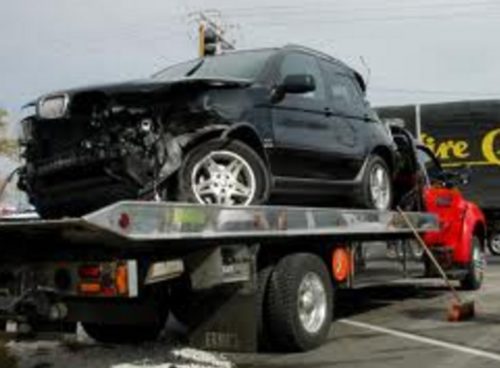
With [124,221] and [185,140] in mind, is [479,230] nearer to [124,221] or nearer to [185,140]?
[185,140]

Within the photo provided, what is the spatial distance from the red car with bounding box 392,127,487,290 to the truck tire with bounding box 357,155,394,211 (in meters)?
0.99

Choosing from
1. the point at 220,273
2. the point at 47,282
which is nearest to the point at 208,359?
the point at 220,273

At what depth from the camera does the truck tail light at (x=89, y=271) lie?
24.2ft

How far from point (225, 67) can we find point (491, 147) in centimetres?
1449

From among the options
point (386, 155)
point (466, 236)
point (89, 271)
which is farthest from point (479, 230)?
point (89, 271)

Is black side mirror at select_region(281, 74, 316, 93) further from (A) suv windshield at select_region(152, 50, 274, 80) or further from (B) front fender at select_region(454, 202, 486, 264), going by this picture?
(B) front fender at select_region(454, 202, 486, 264)

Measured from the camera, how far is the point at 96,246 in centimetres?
751

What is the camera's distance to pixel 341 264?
10.0m

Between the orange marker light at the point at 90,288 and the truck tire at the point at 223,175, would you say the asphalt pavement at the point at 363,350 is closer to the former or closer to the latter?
the orange marker light at the point at 90,288

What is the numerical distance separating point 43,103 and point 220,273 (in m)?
1.90

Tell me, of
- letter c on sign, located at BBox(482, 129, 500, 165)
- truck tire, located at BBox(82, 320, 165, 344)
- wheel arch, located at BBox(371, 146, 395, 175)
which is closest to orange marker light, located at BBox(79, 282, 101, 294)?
truck tire, located at BBox(82, 320, 165, 344)

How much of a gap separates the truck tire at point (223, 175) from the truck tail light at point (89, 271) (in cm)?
87

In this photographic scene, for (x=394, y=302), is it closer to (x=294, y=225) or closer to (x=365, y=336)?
(x=365, y=336)

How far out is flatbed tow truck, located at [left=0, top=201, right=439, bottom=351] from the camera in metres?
7.25
